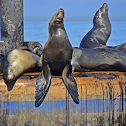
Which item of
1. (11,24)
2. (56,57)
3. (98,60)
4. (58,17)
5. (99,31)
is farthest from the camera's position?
(99,31)

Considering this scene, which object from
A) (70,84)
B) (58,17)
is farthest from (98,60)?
(58,17)

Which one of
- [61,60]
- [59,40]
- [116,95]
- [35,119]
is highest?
[59,40]

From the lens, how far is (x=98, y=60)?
382 centimetres

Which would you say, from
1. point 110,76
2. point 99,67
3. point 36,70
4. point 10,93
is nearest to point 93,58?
point 99,67

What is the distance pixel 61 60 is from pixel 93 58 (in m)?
1.05

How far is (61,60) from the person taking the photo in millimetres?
2900

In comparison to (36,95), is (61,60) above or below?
above

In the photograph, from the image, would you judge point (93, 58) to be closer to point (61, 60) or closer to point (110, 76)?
point (110, 76)

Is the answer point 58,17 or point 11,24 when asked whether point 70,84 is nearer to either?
point 58,17

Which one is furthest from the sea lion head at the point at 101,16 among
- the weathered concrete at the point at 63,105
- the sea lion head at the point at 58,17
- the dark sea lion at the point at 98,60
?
A: the sea lion head at the point at 58,17

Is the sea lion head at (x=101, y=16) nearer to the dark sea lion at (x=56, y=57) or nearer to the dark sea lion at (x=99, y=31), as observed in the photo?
the dark sea lion at (x=99, y=31)

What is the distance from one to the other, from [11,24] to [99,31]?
1.72 m

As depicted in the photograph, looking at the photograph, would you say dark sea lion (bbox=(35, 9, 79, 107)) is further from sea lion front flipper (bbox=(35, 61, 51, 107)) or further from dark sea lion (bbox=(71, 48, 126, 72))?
dark sea lion (bbox=(71, 48, 126, 72))

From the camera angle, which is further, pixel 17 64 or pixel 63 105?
pixel 17 64
